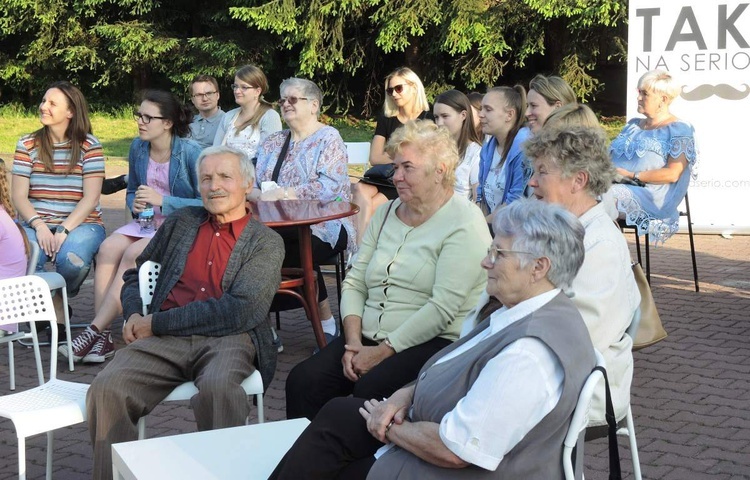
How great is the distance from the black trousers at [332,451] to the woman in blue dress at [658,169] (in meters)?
4.25

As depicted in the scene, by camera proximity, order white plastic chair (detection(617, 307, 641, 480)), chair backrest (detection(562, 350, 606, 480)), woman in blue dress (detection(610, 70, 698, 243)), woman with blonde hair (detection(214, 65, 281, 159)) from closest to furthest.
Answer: chair backrest (detection(562, 350, 606, 480)), white plastic chair (detection(617, 307, 641, 480)), woman in blue dress (detection(610, 70, 698, 243)), woman with blonde hair (detection(214, 65, 281, 159))

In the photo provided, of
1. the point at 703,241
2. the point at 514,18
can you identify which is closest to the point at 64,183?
the point at 703,241

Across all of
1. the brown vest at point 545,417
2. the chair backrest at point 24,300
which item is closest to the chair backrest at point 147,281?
the chair backrest at point 24,300

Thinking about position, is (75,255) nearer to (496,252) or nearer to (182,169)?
(182,169)

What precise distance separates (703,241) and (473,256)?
6.48 metres

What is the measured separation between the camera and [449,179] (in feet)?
12.7

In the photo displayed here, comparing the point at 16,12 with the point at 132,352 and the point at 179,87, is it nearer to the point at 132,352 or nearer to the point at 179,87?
the point at 179,87

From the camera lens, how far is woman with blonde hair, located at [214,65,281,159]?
7352 mm

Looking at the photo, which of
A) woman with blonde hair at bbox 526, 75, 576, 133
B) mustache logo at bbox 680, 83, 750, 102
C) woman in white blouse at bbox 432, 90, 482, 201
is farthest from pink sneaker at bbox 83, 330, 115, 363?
mustache logo at bbox 680, 83, 750, 102

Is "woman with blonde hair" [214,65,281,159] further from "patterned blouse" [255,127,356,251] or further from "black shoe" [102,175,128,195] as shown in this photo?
"patterned blouse" [255,127,356,251]

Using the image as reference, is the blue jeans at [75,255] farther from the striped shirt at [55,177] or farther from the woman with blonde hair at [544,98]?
the woman with blonde hair at [544,98]

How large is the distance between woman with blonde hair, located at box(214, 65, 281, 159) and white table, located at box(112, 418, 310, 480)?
4504mm

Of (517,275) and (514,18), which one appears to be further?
(514,18)

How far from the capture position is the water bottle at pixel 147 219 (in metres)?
5.69
